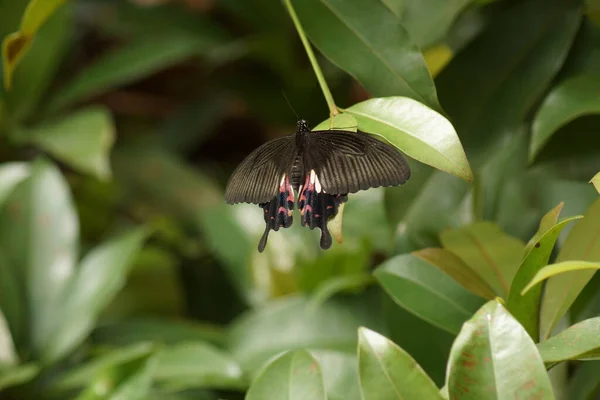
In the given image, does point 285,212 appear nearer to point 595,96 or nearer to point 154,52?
point 595,96

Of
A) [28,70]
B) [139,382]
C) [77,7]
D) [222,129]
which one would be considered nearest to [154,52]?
[28,70]

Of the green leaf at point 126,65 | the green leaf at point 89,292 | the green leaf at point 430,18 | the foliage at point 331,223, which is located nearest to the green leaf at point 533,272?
the foliage at point 331,223

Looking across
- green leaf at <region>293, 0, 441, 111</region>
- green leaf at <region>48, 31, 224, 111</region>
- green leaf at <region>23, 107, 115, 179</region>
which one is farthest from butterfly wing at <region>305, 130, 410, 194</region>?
green leaf at <region>48, 31, 224, 111</region>

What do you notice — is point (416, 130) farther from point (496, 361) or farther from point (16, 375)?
point (16, 375)

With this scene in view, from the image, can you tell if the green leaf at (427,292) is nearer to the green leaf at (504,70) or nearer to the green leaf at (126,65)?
the green leaf at (504,70)

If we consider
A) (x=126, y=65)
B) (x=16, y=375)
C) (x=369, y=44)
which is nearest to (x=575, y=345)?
(x=369, y=44)

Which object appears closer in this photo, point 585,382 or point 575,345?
point 575,345

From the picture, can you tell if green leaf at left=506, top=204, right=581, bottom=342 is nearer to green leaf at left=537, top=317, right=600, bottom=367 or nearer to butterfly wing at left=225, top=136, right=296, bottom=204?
green leaf at left=537, top=317, right=600, bottom=367
